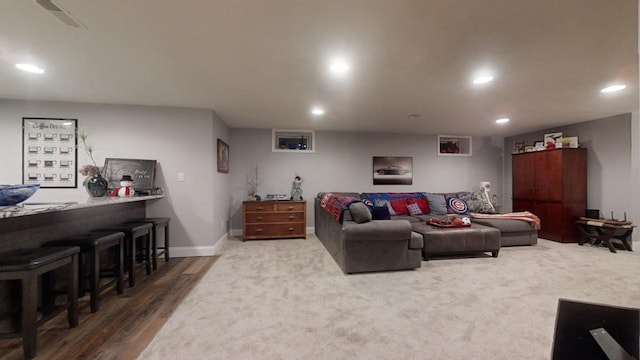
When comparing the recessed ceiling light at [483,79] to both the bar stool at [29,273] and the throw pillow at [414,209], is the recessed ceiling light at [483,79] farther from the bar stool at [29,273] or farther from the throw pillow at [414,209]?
the bar stool at [29,273]

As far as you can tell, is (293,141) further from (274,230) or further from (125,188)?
(125,188)

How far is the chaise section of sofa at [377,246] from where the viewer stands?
3193mm

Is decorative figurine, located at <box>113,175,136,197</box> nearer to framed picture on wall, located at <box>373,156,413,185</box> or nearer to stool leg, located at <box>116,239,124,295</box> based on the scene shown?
stool leg, located at <box>116,239,124,295</box>

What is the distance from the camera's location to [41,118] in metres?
3.61

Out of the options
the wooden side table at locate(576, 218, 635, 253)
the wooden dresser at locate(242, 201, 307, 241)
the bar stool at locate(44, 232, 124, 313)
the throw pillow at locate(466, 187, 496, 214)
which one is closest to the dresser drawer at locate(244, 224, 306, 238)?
the wooden dresser at locate(242, 201, 307, 241)

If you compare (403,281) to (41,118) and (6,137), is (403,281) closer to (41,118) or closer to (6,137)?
(41,118)

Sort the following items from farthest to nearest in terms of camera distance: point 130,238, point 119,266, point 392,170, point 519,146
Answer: point 392,170
point 519,146
point 130,238
point 119,266

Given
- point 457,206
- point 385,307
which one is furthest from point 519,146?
point 385,307

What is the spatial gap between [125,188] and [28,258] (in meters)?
1.73

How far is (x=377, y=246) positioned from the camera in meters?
3.26

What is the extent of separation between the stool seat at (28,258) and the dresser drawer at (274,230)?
3.13m

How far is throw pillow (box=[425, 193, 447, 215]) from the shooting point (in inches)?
209

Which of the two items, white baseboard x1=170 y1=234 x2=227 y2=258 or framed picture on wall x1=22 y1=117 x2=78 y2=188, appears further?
white baseboard x1=170 y1=234 x2=227 y2=258

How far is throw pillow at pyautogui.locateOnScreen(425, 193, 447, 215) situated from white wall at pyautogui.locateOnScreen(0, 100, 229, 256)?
4108 millimetres
